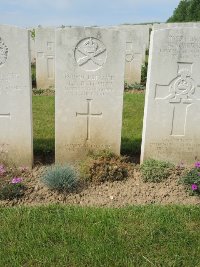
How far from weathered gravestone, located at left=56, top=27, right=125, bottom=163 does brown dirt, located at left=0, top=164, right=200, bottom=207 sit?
781mm

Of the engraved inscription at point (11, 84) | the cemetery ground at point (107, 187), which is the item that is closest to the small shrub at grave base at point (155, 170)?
the cemetery ground at point (107, 187)

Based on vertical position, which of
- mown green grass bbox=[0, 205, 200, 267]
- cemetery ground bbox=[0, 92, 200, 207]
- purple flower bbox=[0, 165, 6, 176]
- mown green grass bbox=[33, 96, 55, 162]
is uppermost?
mown green grass bbox=[33, 96, 55, 162]

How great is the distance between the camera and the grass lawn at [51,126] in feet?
20.1

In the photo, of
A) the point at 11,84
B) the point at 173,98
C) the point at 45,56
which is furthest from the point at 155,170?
the point at 45,56

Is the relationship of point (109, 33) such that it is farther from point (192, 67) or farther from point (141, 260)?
point (141, 260)

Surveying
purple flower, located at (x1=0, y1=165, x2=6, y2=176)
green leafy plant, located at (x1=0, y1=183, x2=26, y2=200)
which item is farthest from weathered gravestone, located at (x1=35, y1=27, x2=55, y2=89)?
green leafy plant, located at (x1=0, y1=183, x2=26, y2=200)

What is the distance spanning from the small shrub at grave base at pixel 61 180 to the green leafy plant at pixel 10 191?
0.37 meters

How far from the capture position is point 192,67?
16.8 ft

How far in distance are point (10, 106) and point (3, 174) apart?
3.21ft

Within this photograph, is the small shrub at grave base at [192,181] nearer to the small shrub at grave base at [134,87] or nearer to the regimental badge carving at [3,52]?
the regimental badge carving at [3,52]

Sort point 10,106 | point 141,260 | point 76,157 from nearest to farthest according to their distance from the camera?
point 141,260 < point 10,106 < point 76,157

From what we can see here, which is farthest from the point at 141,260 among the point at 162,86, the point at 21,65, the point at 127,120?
the point at 127,120

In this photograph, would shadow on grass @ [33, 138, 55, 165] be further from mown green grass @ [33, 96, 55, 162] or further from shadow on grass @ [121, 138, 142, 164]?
shadow on grass @ [121, 138, 142, 164]

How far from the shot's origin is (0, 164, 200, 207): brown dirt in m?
4.52
